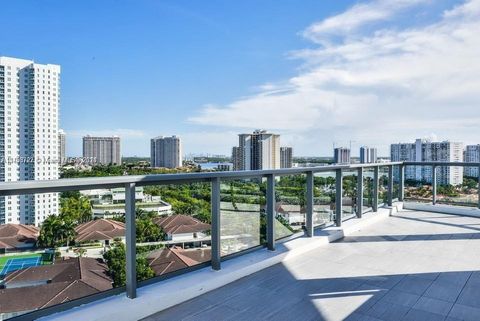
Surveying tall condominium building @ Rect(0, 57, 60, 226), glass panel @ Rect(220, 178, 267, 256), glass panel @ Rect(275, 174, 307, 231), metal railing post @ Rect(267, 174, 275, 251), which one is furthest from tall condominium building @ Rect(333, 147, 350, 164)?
tall condominium building @ Rect(0, 57, 60, 226)

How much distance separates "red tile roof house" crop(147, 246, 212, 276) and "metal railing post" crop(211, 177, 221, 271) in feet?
0.20

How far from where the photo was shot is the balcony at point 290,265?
2344mm

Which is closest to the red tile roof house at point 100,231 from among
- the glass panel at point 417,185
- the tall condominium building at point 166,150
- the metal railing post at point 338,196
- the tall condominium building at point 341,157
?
the metal railing post at point 338,196

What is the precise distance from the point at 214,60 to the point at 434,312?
2885cm

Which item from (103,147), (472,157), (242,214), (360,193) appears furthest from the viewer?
(103,147)

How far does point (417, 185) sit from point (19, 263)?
7.51m

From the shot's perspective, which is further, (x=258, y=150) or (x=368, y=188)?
(x=258, y=150)

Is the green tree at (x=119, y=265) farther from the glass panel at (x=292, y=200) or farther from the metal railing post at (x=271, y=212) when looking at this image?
the glass panel at (x=292, y=200)

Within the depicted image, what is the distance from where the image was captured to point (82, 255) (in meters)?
2.03

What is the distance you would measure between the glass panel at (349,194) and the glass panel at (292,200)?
1167 mm

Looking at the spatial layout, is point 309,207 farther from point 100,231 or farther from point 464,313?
point 100,231

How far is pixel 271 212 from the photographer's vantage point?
3748 millimetres

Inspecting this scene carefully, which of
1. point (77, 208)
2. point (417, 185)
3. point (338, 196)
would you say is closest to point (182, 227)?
point (77, 208)

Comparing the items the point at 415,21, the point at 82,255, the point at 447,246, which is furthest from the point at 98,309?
the point at 415,21
